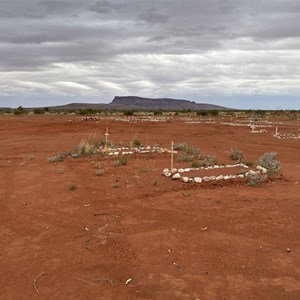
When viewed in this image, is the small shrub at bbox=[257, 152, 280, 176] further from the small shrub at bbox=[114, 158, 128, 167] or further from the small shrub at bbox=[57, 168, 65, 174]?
the small shrub at bbox=[57, 168, 65, 174]

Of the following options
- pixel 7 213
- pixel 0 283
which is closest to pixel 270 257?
pixel 0 283

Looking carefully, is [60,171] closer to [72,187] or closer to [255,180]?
[72,187]

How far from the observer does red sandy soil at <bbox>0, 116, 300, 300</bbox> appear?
20.0ft

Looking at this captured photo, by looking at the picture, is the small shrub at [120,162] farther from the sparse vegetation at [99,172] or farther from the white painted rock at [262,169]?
the white painted rock at [262,169]

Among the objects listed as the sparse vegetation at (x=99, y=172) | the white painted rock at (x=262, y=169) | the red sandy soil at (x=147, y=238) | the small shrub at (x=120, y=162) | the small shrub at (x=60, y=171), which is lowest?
the red sandy soil at (x=147, y=238)

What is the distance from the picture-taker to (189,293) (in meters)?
5.85

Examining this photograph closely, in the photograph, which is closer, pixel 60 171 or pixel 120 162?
pixel 60 171

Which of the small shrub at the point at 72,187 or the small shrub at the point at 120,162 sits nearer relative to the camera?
the small shrub at the point at 72,187

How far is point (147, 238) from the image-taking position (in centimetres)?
793

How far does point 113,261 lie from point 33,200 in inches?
181

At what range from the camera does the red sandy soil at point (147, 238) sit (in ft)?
20.0

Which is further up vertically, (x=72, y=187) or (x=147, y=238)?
(x=72, y=187)

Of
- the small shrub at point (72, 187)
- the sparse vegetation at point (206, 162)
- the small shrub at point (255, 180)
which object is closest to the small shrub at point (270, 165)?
the small shrub at point (255, 180)

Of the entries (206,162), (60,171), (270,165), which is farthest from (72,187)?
(270,165)
